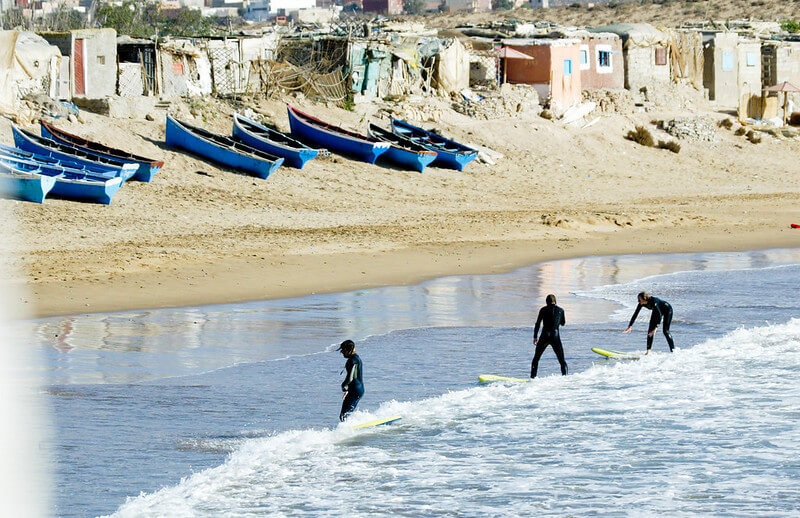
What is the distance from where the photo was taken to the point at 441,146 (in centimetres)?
3412

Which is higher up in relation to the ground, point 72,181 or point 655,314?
point 72,181

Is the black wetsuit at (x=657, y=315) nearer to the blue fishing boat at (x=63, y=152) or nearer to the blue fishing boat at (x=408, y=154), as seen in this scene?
the blue fishing boat at (x=63, y=152)

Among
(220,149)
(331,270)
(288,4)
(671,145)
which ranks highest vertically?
(288,4)

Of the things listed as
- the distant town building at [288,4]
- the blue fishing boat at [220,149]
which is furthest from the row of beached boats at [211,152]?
the distant town building at [288,4]

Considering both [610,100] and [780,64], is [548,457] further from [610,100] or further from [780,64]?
[780,64]

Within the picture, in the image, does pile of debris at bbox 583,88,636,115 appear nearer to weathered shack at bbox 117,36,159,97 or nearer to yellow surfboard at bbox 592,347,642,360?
weathered shack at bbox 117,36,159,97

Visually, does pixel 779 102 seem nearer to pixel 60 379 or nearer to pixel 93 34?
pixel 93 34

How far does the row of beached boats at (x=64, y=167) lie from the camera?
24.3m

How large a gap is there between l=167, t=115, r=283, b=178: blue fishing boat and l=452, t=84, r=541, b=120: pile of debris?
33.9ft

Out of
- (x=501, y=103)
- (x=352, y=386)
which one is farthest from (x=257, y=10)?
(x=352, y=386)

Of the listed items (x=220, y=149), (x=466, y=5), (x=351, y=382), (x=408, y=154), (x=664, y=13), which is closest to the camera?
(x=351, y=382)

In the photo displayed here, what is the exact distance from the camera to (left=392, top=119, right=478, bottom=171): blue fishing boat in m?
33.1

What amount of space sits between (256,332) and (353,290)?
392 cm

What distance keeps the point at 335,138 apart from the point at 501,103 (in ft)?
29.0
